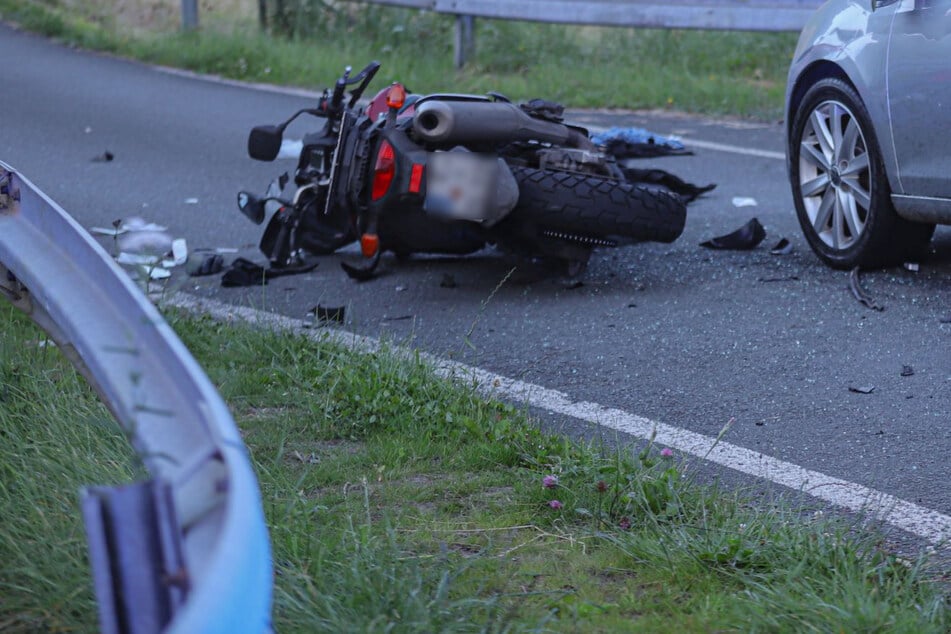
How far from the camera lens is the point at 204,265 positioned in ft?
20.9

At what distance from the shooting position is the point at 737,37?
13.1 meters

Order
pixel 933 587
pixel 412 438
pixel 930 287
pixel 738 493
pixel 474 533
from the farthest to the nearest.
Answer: pixel 930 287, pixel 412 438, pixel 738 493, pixel 474 533, pixel 933 587

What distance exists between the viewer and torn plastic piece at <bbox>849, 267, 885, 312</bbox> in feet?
17.3

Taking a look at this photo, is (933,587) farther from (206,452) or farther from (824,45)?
(824,45)

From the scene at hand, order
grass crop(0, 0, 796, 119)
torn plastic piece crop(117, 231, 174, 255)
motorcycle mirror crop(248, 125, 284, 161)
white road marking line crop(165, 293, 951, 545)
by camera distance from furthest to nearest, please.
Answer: grass crop(0, 0, 796, 119), torn plastic piece crop(117, 231, 174, 255), motorcycle mirror crop(248, 125, 284, 161), white road marking line crop(165, 293, 951, 545)

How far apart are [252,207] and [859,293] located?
2.87 metres

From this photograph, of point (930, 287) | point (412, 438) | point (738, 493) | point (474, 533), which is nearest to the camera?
point (474, 533)

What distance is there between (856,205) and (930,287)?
0.53 metres

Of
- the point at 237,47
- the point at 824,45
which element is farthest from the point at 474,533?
the point at 237,47

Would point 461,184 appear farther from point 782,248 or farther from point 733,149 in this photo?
point 733,149

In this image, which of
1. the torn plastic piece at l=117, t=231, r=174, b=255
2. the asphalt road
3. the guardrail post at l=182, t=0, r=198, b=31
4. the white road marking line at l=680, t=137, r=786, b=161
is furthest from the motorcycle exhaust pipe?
the guardrail post at l=182, t=0, r=198, b=31

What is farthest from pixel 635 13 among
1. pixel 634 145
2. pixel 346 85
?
pixel 346 85

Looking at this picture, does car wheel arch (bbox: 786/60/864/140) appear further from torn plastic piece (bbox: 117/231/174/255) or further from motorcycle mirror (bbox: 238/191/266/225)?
torn plastic piece (bbox: 117/231/174/255)

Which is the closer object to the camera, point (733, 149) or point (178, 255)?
point (178, 255)
